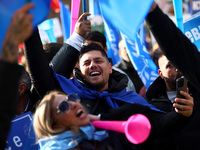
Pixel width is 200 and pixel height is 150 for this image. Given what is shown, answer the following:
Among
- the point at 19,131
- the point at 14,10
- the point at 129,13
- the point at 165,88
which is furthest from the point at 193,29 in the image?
the point at 14,10

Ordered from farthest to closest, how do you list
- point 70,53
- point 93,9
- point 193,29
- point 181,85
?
point 93,9 < point 193,29 < point 70,53 < point 181,85

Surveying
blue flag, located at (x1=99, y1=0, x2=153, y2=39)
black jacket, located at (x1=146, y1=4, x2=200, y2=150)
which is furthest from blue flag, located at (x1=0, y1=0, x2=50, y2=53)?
black jacket, located at (x1=146, y1=4, x2=200, y2=150)

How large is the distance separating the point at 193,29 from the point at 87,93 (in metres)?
1.16

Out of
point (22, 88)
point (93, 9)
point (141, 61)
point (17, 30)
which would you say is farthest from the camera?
point (93, 9)

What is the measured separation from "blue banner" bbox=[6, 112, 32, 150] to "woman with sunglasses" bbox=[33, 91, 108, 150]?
1.06ft

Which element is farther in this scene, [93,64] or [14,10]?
[93,64]

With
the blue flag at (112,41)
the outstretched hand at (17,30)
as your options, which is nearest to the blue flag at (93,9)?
the blue flag at (112,41)

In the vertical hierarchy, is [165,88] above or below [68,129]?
below

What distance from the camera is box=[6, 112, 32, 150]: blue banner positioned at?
2.09 m

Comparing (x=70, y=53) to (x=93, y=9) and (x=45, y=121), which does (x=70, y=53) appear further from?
(x=93, y=9)

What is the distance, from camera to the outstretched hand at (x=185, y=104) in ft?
6.58

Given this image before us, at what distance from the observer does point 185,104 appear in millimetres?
2037

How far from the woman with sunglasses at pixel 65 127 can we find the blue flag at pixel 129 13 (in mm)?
588

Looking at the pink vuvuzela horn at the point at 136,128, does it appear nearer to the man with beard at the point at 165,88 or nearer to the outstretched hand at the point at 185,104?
the outstretched hand at the point at 185,104
